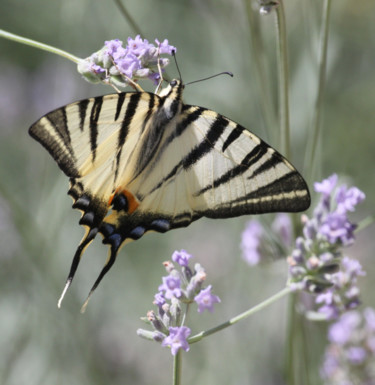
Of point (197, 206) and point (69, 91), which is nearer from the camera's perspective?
point (197, 206)

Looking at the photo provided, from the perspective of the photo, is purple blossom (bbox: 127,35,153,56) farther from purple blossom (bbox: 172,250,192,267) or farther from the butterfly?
purple blossom (bbox: 172,250,192,267)

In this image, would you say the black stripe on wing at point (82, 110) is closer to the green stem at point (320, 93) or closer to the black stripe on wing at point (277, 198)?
the black stripe on wing at point (277, 198)

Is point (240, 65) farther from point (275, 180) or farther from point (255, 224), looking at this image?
point (275, 180)

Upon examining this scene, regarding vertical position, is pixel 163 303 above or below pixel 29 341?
above

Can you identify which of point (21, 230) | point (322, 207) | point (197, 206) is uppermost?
point (197, 206)

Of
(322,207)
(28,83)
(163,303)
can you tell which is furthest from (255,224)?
(28,83)

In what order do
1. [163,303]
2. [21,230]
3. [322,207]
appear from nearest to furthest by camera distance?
[163,303], [322,207], [21,230]
